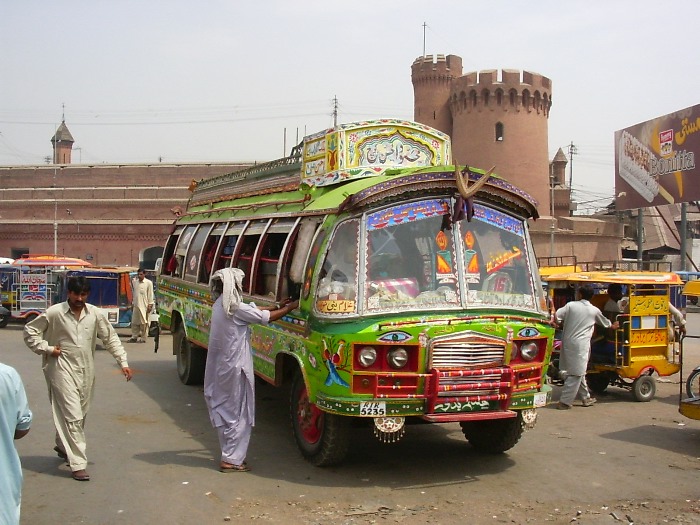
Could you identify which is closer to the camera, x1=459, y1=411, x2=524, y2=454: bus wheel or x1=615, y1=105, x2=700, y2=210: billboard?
x1=459, y1=411, x2=524, y2=454: bus wheel

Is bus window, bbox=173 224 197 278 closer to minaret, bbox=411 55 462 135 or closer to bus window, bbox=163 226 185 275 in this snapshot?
bus window, bbox=163 226 185 275

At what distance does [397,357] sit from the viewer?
625 centimetres

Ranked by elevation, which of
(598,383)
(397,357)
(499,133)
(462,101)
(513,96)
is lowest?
(598,383)

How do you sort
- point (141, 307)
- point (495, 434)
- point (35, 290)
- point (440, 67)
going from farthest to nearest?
point (440, 67), point (35, 290), point (141, 307), point (495, 434)

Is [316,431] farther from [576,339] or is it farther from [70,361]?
[576,339]

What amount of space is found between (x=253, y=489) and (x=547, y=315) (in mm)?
3025

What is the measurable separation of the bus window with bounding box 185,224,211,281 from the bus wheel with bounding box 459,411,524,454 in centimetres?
486

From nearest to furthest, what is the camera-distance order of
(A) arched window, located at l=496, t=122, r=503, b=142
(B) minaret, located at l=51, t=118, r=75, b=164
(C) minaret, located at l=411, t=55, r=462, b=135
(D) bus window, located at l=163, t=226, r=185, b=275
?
(D) bus window, located at l=163, t=226, r=185, b=275 → (A) arched window, located at l=496, t=122, r=503, b=142 → (C) minaret, located at l=411, t=55, r=462, b=135 → (B) minaret, located at l=51, t=118, r=75, b=164

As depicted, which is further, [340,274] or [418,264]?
[418,264]

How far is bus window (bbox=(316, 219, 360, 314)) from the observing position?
21.0ft

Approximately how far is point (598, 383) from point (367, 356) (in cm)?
649

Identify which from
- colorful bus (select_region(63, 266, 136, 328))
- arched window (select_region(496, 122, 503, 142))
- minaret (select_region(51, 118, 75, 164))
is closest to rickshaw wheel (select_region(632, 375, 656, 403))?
colorful bus (select_region(63, 266, 136, 328))

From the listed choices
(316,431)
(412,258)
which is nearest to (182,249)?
(316,431)

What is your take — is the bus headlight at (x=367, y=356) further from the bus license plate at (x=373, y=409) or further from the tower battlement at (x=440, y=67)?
the tower battlement at (x=440, y=67)
